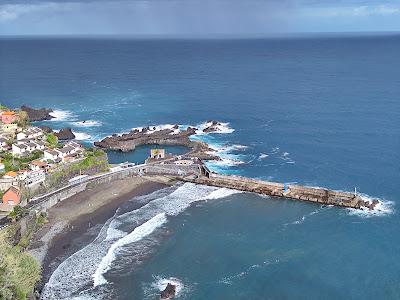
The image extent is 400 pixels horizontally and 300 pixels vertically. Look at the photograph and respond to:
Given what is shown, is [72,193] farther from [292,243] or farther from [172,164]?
[292,243]

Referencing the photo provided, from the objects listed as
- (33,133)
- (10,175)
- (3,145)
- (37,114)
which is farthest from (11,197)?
(37,114)

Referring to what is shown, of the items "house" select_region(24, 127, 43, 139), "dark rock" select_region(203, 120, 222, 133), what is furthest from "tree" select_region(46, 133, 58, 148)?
"dark rock" select_region(203, 120, 222, 133)

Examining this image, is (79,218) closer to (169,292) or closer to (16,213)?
(16,213)

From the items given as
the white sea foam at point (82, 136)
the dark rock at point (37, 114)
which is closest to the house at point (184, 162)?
the white sea foam at point (82, 136)

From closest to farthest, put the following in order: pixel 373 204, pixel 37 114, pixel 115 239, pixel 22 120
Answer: pixel 115 239, pixel 373 204, pixel 22 120, pixel 37 114

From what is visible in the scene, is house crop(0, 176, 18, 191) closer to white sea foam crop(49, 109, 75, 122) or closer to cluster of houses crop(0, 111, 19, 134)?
cluster of houses crop(0, 111, 19, 134)

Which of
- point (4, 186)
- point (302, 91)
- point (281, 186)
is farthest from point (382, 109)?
point (4, 186)
